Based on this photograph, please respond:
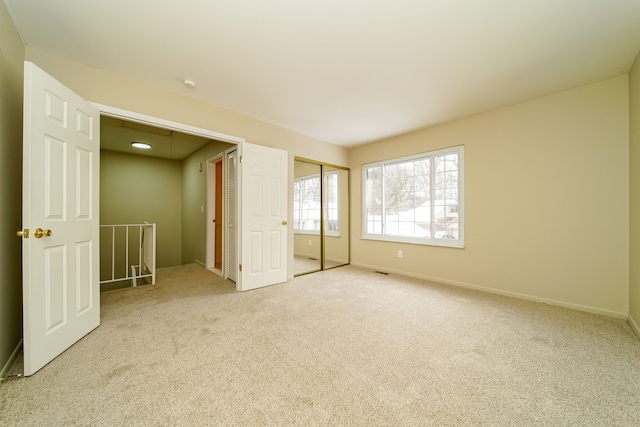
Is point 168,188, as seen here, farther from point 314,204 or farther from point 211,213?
point 314,204

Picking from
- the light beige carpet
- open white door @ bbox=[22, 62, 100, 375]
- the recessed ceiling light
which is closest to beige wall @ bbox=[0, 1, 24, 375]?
open white door @ bbox=[22, 62, 100, 375]

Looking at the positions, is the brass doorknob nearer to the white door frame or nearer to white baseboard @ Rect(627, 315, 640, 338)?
the white door frame

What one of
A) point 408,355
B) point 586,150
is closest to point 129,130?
point 408,355

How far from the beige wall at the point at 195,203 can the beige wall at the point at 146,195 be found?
222 millimetres

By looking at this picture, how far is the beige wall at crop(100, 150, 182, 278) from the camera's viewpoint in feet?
17.0

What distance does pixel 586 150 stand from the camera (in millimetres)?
2602

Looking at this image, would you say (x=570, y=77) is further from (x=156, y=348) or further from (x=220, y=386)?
(x=156, y=348)

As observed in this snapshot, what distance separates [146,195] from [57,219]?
4.32 meters

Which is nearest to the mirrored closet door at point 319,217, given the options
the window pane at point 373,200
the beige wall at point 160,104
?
the window pane at point 373,200

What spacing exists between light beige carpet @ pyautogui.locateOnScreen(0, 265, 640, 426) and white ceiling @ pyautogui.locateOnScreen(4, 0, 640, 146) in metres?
2.48

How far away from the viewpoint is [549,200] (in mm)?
2826

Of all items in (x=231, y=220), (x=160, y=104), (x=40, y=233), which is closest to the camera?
(x=40, y=233)

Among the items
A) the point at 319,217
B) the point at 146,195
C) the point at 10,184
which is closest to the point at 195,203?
the point at 146,195

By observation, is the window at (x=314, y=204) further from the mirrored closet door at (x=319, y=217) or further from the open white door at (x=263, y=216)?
the open white door at (x=263, y=216)
